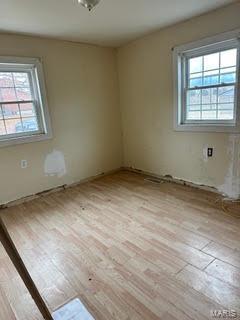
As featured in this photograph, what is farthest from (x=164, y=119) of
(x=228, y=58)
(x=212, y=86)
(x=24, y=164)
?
(x=24, y=164)

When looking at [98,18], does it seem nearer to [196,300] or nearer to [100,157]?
[100,157]

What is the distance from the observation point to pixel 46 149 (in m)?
3.42

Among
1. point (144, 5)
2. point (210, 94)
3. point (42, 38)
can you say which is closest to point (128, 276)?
point (210, 94)

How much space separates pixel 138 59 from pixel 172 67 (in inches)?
29.1

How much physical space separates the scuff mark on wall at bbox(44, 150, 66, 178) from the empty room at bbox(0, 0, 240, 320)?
0.06 feet

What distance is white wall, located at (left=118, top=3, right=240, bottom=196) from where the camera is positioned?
2.82 meters

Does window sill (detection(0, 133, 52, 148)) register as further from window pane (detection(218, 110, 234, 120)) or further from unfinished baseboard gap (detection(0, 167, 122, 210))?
window pane (detection(218, 110, 234, 120))

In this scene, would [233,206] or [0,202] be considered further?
[0,202]

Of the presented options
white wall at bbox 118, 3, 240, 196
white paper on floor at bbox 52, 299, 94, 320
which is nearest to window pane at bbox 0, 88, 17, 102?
white wall at bbox 118, 3, 240, 196

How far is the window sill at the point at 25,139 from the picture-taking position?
9.89ft

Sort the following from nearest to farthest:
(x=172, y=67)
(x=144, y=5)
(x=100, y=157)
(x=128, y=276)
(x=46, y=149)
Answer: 1. (x=128, y=276)
2. (x=144, y=5)
3. (x=172, y=67)
4. (x=46, y=149)
5. (x=100, y=157)

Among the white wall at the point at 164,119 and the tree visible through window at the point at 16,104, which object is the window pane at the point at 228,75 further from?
the tree visible through window at the point at 16,104

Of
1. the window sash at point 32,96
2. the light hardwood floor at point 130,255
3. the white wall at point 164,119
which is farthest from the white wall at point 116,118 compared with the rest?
the light hardwood floor at point 130,255

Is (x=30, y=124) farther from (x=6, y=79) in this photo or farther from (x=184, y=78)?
(x=184, y=78)
